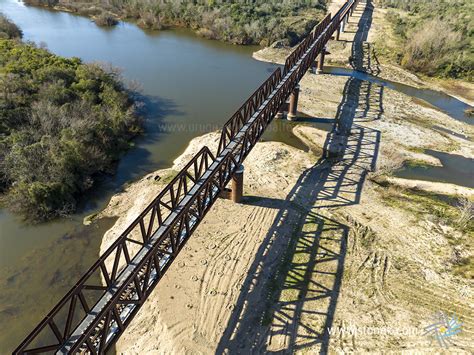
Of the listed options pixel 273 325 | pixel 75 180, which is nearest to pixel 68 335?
pixel 273 325

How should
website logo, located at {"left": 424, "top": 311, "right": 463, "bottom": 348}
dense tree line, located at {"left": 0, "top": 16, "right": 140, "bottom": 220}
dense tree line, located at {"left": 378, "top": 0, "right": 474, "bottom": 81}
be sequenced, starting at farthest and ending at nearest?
1. dense tree line, located at {"left": 378, "top": 0, "right": 474, "bottom": 81}
2. dense tree line, located at {"left": 0, "top": 16, "right": 140, "bottom": 220}
3. website logo, located at {"left": 424, "top": 311, "right": 463, "bottom": 348}

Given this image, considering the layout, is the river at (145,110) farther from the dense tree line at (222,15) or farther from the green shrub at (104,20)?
the dense tree line at (222,15)

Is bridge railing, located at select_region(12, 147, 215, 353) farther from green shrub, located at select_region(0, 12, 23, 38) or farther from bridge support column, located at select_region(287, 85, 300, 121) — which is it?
green shrub, located at select_region(0, 12, 23, 38)

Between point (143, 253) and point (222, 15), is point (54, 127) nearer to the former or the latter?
point (143, 253)

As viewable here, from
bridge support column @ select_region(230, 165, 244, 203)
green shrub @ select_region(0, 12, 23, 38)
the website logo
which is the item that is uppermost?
green shrub @ select_region(0, 12, 23, 38)

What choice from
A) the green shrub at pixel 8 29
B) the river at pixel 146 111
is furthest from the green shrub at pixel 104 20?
the green shrub at pixel 8 29

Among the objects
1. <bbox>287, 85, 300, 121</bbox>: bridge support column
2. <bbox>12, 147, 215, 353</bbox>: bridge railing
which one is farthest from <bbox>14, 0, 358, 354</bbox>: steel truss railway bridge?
<bbox>287, 85, 300, 121</bbox>: bridge support column
